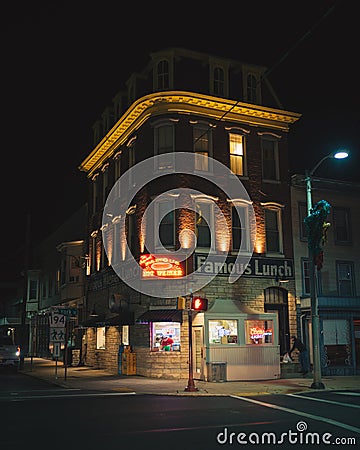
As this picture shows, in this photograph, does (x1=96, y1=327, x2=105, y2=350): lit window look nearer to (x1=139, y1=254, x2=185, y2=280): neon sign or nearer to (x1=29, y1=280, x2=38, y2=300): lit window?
(x1=139, y1=254, x2=185, y2=280): neon sign

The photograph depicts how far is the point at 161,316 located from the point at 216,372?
10.9 ft

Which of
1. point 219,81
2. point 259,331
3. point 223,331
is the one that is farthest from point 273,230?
point 219,81

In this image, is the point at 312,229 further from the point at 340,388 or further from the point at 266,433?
the point at 266,433

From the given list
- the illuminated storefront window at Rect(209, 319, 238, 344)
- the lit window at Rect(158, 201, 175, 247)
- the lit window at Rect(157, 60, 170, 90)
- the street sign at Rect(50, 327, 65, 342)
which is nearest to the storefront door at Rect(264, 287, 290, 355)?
the illuminated storefront window at Rect(209, 319, 238, 344)

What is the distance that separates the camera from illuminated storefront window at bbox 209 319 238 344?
2248cm

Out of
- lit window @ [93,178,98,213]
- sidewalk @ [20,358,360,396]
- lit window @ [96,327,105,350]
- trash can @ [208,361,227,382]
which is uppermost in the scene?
lit window @ [93,178,98,213]

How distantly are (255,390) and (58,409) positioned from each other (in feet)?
24.0

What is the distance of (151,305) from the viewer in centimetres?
2402

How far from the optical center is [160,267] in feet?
77.2

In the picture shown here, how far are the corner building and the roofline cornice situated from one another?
5cm

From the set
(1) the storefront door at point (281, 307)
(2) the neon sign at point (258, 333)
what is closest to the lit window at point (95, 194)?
(1) the storefront door at point (281, 307)

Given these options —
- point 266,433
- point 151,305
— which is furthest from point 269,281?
point 266,433

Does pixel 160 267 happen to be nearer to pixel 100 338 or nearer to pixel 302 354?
pixel 302 354
